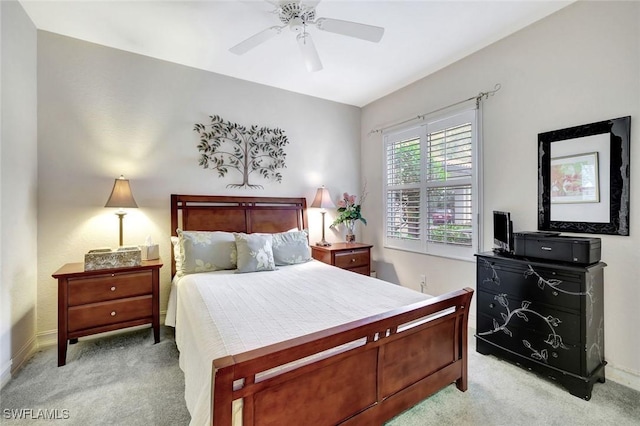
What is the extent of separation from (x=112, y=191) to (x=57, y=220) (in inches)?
22.3

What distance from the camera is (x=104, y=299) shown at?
243cm

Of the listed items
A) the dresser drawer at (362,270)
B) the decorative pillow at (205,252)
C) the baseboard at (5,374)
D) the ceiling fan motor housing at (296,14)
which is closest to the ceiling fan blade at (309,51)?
the ceiling fan motor housing at (296,14)

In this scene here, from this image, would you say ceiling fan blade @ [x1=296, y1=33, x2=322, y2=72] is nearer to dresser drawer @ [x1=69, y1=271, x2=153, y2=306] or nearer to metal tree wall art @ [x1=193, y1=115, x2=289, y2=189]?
metal tree wall art @ [x1=193, y1=115, x2=289, y2=189]

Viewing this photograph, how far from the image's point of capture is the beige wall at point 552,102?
6.63ft

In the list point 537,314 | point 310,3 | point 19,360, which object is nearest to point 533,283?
point 537,314

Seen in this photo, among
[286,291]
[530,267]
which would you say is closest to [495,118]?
[530,267]

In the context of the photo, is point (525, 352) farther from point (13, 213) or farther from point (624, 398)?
point (13, 213)

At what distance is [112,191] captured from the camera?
2736 millimetres

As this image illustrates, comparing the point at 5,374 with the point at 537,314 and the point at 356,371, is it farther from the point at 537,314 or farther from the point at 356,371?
the point at 537,314

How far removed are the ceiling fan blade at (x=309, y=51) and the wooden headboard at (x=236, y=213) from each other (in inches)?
70.1

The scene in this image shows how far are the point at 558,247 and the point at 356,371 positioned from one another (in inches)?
70.6

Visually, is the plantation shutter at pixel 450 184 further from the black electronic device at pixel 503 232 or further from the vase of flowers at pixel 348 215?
the vase of flowers at pixel 348 215

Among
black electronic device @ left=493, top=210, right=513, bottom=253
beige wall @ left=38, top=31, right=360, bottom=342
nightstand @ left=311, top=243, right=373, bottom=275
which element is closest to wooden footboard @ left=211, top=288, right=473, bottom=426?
black electronic device @ left=493, top=210, right=513, bottom=253

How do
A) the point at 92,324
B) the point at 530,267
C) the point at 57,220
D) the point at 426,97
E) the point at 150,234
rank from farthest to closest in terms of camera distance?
the point at 426,97, the point at 150,234, the point at 57,220, the point at 92,324, the point at 530,267
